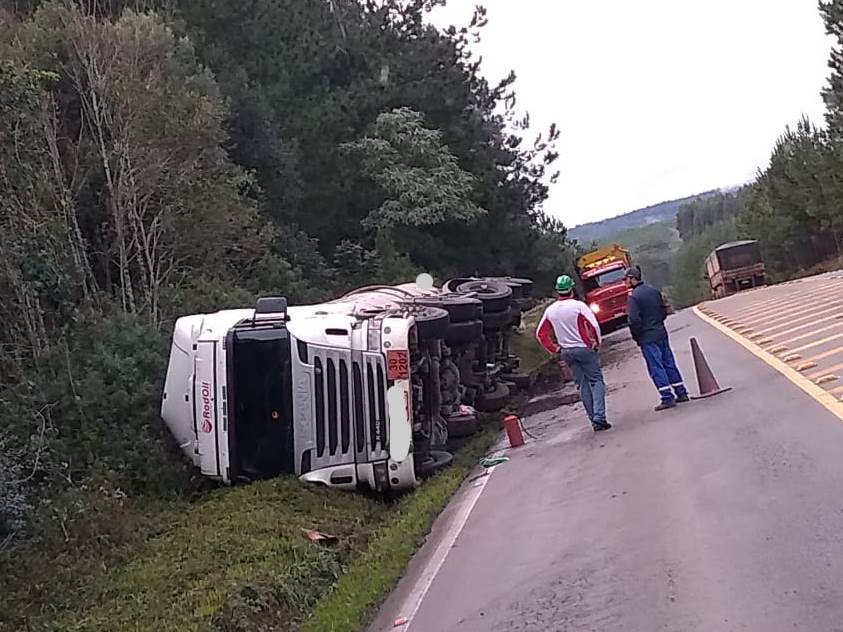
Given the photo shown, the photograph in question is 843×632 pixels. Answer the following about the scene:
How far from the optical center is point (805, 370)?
46.2ft

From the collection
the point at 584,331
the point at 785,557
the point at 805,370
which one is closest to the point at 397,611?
the point at 785,557

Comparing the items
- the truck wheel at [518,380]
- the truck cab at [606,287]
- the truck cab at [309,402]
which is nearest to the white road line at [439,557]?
the truck cab at [309,402]

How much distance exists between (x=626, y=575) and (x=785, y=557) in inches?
38.3

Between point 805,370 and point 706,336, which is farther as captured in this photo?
point 706,336

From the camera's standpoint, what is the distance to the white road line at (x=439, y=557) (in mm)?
7695

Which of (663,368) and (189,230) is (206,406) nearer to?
(663,368)

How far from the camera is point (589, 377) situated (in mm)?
12664

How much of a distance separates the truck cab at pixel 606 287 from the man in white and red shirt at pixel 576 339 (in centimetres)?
1816

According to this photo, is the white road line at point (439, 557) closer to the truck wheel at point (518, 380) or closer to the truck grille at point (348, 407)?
the truck grille at point (348, 407)

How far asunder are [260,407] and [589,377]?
3698 mm

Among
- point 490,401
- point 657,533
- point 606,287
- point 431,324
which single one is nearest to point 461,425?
point 431,324

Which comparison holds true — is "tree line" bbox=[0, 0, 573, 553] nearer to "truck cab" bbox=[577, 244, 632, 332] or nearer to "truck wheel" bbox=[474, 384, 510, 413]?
"truck cab" bbox=[577, 244, 632, 332]

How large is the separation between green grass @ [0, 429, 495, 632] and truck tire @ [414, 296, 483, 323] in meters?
3.19

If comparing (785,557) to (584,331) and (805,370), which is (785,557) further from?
(805,370)
